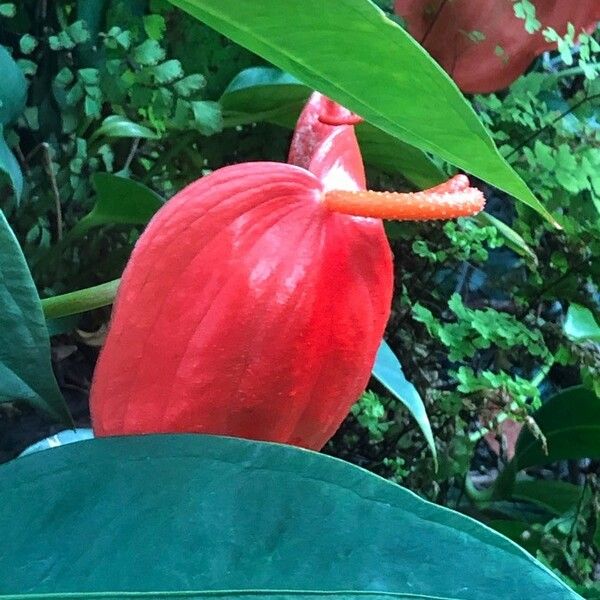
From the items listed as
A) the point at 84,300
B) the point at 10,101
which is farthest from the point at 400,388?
the point at 10,101

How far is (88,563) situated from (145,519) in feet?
0.08

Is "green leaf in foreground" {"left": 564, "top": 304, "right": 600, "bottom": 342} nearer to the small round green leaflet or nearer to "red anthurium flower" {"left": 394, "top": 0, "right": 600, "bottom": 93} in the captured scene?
"red anthurium flower" {"left": 394, "top": 0, "right": 600, "bottom": 93}

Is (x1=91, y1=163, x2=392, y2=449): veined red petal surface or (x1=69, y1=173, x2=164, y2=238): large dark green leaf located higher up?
(x1=91, y1=163, x2=392, y2=449): veined red petal surface

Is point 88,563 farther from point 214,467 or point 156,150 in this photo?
point 156,150

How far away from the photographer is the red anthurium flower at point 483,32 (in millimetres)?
662

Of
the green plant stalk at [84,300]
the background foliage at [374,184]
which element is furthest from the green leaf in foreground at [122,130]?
the green plant stalk at [84,300]

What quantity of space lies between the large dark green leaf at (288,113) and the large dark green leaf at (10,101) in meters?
0.14

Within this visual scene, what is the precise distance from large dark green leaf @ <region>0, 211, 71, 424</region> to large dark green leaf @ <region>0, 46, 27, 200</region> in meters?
0.18

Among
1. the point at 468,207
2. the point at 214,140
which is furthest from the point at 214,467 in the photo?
the point at 214,140

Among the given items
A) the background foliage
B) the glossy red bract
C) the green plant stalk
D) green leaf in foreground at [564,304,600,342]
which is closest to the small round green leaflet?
the glossy red bract

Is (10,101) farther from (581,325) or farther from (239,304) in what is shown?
(581,325)

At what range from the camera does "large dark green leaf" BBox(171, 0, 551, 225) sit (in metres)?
0.24

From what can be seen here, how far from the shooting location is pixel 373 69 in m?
0.26

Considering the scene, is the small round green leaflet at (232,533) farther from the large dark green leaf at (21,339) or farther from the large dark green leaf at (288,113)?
the large dark green leaf at (288,113)
